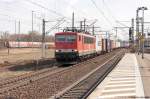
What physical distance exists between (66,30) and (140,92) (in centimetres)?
2350

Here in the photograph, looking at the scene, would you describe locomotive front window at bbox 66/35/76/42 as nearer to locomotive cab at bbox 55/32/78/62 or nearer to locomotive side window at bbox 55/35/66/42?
locomotive cab at bbox 55/32/78/62

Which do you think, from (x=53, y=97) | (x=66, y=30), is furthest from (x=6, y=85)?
(x=66, y=30)

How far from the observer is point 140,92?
1716 centimetres

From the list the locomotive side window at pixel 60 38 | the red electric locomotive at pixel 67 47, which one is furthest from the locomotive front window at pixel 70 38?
the locomotive side window at pixel 60 38

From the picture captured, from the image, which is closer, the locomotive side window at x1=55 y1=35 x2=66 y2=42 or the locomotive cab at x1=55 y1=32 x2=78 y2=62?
the locomotive cab at x1=55 y1=32 x2=78 y2=62

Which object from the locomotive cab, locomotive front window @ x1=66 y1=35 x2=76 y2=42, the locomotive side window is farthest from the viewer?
the locomotive side window

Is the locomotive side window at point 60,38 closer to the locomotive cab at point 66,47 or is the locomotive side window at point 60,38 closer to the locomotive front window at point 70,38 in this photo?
the locomotive cab at point 66,47

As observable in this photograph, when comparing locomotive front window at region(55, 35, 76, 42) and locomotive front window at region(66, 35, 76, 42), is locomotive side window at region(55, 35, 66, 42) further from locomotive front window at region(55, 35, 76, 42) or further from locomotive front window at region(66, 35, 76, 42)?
locomotive front window at region(66, 35, 76, 42)

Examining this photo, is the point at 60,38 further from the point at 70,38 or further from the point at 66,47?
the point at 66,47

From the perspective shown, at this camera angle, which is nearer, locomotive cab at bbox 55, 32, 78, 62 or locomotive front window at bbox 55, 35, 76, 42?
locomotive cab at bbox 55, 32, 78, 62

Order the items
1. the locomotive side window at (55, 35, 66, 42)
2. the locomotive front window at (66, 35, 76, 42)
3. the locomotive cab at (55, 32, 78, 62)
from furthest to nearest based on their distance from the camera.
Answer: the locomotive side window at (55, 35, 66, 42) → the locomotive front window at (66, 35, 76, 42) → the locomotive cab at (55, 32, 78, 62)

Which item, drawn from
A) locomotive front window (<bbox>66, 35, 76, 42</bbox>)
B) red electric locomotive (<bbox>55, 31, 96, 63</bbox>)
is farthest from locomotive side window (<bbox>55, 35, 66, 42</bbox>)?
locomotive front window (<bbox>66, 35, 76, 42</bbox>)

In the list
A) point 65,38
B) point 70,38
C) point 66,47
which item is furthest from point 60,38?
point 66,47

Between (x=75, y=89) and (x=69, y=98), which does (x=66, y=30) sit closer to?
(x=75, y=89)
